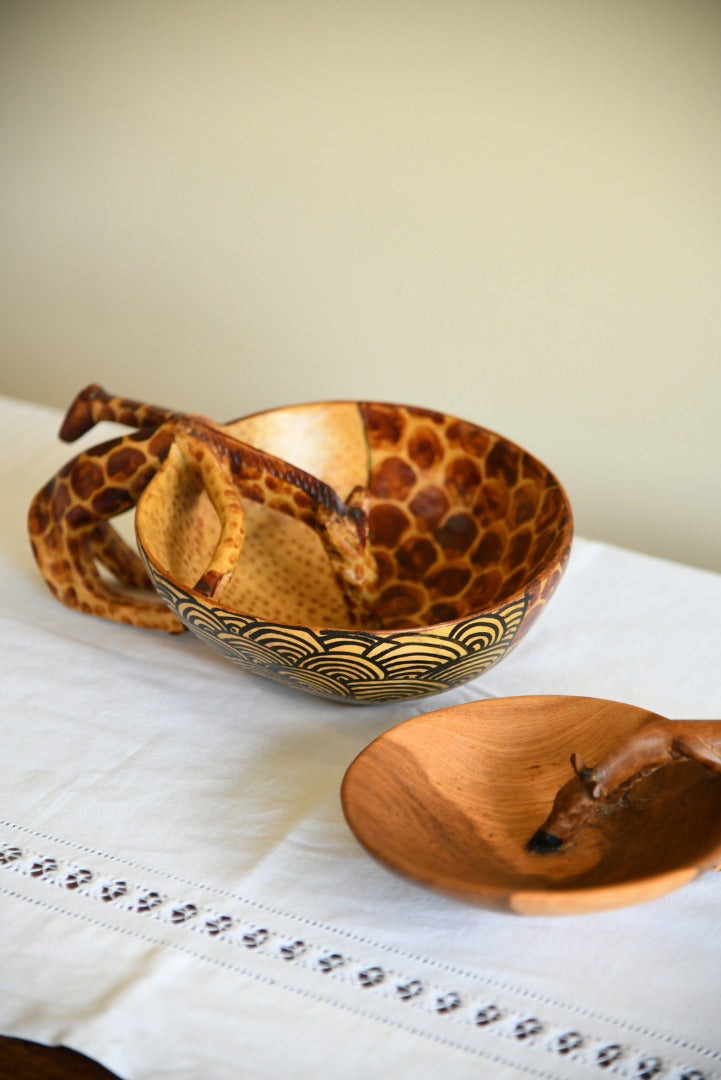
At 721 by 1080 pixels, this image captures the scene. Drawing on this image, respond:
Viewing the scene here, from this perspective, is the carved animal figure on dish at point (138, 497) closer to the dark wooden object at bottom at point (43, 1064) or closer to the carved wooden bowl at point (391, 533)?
the carved wooden bowl at point (391, 533)

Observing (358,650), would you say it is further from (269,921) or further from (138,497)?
(138,497)

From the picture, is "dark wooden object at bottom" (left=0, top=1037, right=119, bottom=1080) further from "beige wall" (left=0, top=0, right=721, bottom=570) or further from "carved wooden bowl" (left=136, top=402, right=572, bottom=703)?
"beige wall" (left=0, top=0, right=721, bottom=570)

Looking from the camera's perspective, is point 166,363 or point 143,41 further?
point 166,363

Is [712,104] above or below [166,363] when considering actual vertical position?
above

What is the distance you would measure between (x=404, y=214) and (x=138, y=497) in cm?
64

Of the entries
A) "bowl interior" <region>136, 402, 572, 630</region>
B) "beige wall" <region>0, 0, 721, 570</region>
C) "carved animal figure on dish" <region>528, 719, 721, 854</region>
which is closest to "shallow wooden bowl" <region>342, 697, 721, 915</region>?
"carved animal figure on dish" <region>528, 719, 721, 854</region>

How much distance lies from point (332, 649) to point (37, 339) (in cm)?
122

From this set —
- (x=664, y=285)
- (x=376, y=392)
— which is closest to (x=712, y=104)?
(x=664, y=285)

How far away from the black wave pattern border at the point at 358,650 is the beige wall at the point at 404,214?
654 mm

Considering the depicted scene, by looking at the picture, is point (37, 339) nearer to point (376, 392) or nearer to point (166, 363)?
point (166, 363)

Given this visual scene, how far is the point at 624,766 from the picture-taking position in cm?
49

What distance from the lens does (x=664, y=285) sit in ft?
3.50

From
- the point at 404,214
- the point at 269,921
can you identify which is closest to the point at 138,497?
the point at 269,921

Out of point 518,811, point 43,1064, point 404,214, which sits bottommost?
point 43,1064
